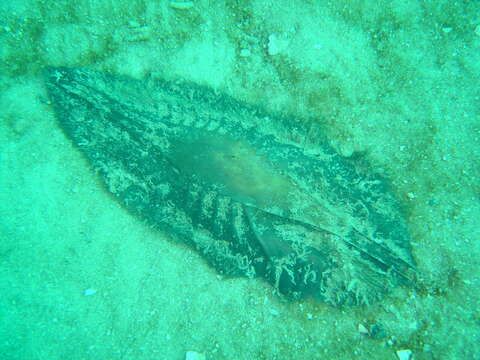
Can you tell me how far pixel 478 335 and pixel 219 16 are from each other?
571 centimetres

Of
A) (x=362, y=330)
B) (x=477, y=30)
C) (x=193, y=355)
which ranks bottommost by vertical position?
(x=193, y=355)

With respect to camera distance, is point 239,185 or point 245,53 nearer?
point 239,185

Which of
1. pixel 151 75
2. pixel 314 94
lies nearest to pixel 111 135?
pixel 151 75

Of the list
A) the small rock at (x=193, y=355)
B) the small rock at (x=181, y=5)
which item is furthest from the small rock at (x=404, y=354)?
the small rock at (x=181, y=5)

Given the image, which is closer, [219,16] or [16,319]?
[16,319]

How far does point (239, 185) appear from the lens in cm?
360

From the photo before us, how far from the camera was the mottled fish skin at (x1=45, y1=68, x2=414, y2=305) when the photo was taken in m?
3.37

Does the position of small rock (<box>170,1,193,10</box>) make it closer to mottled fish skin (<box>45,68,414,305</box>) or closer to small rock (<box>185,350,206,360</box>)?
mottled fish skin (<box>45,68,414,305</box>)

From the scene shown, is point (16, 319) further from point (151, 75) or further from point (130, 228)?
point (151, 75)

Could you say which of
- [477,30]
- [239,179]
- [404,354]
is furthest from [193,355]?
[477,30]

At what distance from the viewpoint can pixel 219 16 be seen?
416 centimetres

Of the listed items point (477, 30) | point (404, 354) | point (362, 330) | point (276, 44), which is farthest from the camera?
point (276, 44)

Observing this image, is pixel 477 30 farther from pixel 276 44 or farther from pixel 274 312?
pixel 274 312

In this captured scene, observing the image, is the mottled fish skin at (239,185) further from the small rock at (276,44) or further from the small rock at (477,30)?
the small rock at (477,30)
